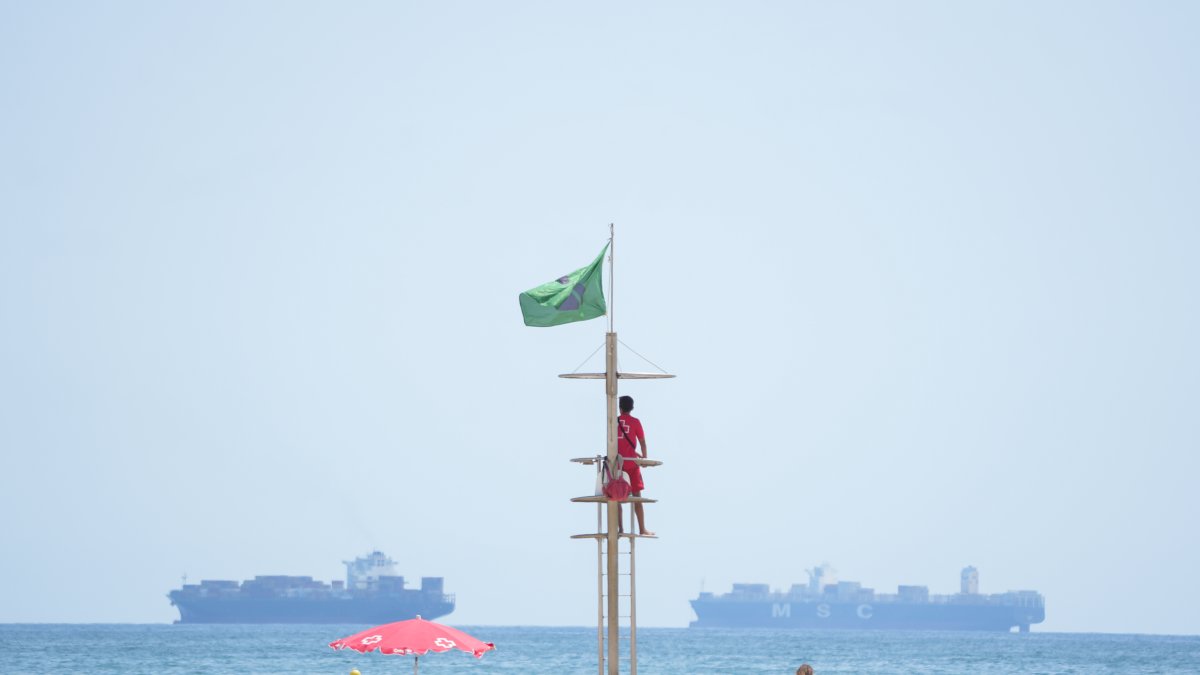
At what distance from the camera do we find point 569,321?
2036 cm

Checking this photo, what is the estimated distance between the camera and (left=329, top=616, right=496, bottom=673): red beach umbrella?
77.5 feet

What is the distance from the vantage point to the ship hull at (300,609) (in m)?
172

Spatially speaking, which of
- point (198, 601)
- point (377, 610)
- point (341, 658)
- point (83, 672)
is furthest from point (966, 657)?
point (198, 601)

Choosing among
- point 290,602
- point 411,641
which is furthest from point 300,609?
point 411,641

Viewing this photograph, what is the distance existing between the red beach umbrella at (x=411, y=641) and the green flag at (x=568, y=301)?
208 inches

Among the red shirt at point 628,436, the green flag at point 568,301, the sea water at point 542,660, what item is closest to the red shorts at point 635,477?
the red shirt at point 628,436

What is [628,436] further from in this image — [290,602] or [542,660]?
[290,602]

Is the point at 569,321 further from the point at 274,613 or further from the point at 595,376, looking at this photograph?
the point at 274,613

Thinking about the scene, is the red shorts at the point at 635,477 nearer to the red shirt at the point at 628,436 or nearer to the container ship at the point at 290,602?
the red shirt at the point at 628,436

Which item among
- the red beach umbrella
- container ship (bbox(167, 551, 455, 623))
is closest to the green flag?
the red beach umbrella

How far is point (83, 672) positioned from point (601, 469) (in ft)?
183

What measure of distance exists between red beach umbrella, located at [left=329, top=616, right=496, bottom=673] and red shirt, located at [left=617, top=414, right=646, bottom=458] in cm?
435

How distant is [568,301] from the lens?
66.7 feet

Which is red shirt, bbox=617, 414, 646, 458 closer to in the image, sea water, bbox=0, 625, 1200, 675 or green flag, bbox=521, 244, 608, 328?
green flag, bbox=521, 244, 608, 328
